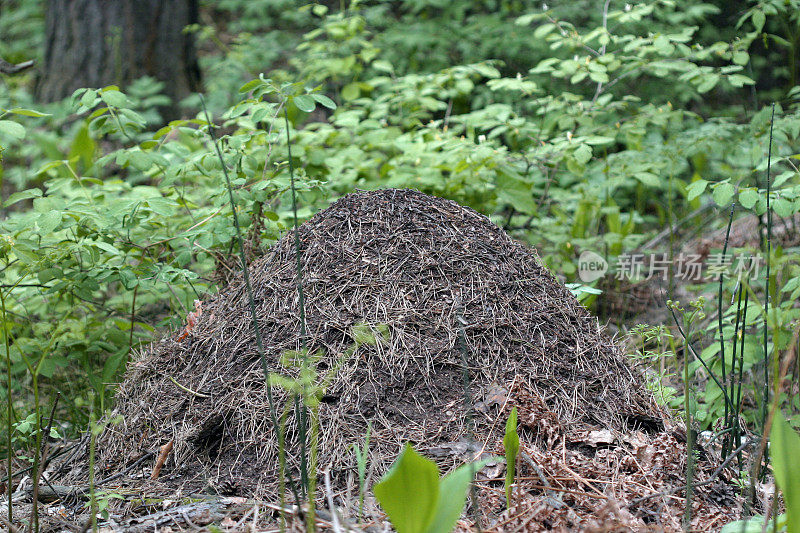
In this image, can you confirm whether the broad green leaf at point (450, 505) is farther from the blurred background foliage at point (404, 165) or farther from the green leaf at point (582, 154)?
the green leaf at point (582, 154)

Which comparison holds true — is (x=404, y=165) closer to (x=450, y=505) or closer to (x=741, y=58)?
(x=741, y=58)

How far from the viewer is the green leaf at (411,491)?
1453 millimetres

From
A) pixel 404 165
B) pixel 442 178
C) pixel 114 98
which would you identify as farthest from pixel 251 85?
pixel 404 165

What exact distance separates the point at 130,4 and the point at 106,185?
3.56m

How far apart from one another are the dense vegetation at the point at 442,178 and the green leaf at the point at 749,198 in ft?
0.05

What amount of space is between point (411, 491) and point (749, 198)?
78.3 inches

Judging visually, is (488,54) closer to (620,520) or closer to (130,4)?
(130,4)

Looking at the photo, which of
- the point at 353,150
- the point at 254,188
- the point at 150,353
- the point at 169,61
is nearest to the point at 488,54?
the point at 353,150

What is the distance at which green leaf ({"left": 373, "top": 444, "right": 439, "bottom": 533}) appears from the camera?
1.45 m

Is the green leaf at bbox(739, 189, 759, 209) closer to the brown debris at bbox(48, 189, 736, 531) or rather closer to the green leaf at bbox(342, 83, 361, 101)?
the brown debris at bbox(48, 189, 736, 531)

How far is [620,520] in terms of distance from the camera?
5.50 ft

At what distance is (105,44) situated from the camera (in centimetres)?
605

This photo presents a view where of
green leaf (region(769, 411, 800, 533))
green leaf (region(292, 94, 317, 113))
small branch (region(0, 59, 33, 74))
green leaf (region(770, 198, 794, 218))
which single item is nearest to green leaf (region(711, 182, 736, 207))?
green leaf (region(770, 198, 794, 218))

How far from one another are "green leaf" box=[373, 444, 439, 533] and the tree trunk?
555 centimetres
